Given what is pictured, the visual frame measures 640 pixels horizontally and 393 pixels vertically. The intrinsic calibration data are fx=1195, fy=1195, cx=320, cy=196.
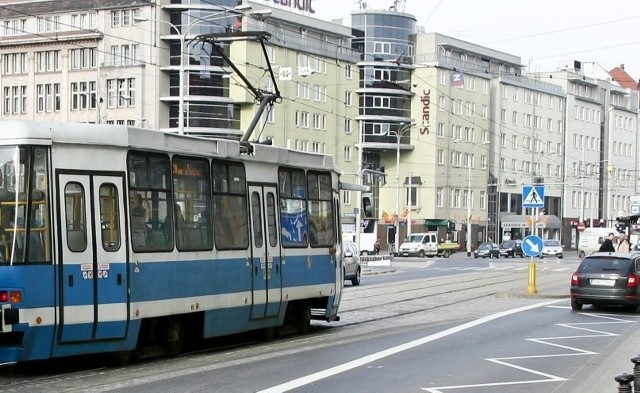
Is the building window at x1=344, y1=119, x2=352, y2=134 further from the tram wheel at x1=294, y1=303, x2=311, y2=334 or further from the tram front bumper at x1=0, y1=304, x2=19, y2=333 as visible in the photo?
the tram front bumper at x1=0, y1=304, x2=19, y2=333

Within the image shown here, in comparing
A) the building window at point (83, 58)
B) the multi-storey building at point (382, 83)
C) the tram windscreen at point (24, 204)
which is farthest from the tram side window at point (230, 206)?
the multi-storey building at point (382, 83)

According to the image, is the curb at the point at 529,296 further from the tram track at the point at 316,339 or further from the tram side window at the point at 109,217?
the tram side window at the point at 109,217

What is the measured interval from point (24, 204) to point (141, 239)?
191cm

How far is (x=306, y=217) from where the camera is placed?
790 inches

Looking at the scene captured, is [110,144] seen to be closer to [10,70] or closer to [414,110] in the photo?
[10,70]

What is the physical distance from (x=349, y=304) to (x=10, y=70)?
64792 mm

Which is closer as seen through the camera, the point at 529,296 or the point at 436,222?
the point at 529,296

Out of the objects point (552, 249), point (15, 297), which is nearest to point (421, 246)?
point (552, 249)

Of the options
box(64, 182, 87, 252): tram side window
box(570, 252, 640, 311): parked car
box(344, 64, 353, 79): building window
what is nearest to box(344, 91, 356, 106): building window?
box(344, 64, 353, 79): building window

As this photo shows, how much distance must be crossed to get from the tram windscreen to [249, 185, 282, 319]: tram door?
470cm

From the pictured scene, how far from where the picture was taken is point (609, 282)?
2720 centimetres

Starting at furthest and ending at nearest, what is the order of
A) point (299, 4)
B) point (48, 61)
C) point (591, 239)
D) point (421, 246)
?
point (299, 4) → point (421, 246) → point (591, 239) → point (48, 61)

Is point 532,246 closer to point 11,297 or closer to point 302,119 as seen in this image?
point 11,297

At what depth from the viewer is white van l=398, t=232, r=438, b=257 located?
301 ft
